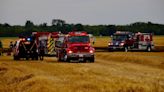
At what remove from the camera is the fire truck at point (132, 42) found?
2798 inches

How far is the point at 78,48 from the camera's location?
47594mm

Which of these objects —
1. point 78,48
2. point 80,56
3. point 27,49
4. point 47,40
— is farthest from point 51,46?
point 80,56

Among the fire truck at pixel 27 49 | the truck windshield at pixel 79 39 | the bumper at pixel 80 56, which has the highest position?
the truck windshield at pixel 79 39

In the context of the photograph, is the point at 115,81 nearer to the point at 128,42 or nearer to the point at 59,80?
the point at 59,80

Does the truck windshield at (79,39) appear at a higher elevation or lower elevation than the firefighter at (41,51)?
higher

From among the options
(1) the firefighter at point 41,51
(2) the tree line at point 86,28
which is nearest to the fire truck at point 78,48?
(1) the firefighter at point 41,51

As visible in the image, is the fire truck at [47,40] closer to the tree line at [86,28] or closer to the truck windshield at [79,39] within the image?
the truck windshield at [79,39]

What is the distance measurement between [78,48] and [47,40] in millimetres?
13573

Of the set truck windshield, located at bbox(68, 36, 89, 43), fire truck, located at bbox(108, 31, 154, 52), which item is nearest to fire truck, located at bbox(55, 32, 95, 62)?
truck windshield, located at bbox(68, 36, 89, 43)

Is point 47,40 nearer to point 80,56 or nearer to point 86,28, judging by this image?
point 80,56

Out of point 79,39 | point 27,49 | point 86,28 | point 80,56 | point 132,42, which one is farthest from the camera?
point 86,28

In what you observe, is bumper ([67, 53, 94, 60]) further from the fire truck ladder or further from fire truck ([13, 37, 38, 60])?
the fire truck ladder

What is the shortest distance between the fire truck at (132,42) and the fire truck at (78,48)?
22.8 meters

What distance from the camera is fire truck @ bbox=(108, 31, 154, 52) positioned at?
233ft
